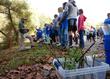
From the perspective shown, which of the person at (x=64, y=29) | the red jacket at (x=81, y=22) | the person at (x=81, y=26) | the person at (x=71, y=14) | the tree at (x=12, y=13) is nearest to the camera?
the person at (x=71, y=14)

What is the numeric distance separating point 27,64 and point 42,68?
120 centimetres

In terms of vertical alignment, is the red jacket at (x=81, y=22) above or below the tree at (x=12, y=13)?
above

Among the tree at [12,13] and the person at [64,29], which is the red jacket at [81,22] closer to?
the person at [64,29]

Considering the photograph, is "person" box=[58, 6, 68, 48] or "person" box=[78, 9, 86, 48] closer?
"person" box=[58, 6, 68, 48]

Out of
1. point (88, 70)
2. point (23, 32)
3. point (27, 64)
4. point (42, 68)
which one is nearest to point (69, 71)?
point (88, 70)

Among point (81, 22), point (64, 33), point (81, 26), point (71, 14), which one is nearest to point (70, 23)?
point (71, 14)

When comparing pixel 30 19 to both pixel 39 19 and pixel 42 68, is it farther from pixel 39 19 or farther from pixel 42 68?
pixel 42 68

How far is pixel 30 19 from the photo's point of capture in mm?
34844

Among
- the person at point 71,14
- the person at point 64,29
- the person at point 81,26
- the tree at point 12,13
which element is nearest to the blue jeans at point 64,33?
the person at point 64,29

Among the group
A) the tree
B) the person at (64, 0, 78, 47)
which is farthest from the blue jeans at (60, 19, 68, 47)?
Answer: the tree

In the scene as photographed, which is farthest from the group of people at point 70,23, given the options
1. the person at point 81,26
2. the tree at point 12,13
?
the tree at point 12,13

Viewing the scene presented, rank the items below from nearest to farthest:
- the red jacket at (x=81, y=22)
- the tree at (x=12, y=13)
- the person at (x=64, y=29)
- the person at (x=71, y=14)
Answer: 1. the person at (x=71, y=14)
2. the person at (x=64, y=29)
3. the red jacket at (x=81, y=22)
4. the tree at (x=12, y=13)

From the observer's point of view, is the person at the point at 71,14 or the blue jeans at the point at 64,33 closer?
the person at the point at 71,14

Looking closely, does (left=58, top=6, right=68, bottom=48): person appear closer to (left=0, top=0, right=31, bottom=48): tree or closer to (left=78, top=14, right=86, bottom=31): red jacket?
(left=78, top=14, right=86, bottom=31): red jacket
